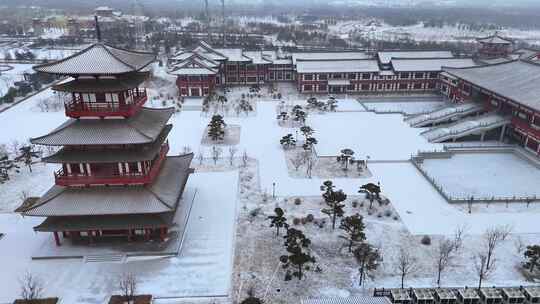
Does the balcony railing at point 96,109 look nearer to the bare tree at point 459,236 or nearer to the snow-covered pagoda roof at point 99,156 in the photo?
the snow-covered pagoda roof at point 99,156

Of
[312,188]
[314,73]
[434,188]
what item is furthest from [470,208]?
[314,73]

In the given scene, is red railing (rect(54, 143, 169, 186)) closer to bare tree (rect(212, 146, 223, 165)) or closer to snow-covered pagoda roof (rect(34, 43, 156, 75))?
snow-covered pagoda roof (rect(34, 43, 156, 75))

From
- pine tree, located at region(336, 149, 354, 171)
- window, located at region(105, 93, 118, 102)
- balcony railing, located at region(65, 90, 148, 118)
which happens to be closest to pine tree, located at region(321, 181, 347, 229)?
pine tree, located at region(336, 149, 354, 171)

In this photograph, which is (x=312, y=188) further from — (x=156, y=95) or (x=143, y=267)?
(x=156, y=95)

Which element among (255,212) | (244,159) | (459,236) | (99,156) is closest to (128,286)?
(99,156)

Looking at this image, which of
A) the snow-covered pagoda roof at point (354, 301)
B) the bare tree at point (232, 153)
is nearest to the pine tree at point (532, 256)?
the snow-covered pagoda roof at point (354, 301)

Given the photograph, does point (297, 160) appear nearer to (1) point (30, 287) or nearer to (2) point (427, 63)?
(1) point (30, 287)
